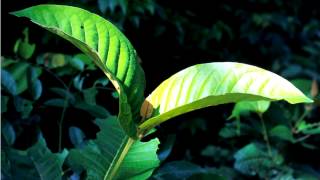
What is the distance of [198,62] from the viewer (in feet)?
7.75

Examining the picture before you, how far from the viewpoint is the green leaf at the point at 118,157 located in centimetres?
78

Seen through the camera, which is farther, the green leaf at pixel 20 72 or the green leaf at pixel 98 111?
the green leaf at pixel 20 72

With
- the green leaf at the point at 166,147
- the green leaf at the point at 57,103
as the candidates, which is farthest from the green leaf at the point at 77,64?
the green leaf at the point at 166,147

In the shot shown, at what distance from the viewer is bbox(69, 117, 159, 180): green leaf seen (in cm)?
Answer: 78

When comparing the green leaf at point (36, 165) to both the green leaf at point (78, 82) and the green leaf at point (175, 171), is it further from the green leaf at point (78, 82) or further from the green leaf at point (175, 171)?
the green leaf at point (78, 82)

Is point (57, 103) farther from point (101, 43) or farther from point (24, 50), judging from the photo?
point (101, 43)

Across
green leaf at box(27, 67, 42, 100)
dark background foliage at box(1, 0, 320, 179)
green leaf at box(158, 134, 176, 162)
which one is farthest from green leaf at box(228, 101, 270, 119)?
green leaf at box(27, 67, 42, 100)

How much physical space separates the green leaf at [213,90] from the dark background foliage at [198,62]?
15cm

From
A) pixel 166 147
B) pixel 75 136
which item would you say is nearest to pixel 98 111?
pixel 75 136

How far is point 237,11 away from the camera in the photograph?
2811mm

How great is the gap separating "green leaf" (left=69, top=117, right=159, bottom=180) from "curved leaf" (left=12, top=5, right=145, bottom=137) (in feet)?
0.31

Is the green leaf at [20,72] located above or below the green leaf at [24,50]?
below

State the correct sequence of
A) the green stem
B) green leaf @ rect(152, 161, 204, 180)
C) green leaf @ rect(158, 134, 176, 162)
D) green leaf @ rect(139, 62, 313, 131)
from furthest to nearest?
green leaf @ rect(158, 134, 176, 162) < green leaf @ rect(152, 161, 204, 180) < the green stem < green leaf @ rect(139, 62, 313, 131)

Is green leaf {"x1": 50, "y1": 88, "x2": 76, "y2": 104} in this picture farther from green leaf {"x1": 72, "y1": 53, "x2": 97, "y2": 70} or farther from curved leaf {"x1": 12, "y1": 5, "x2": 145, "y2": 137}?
curved leaf {"x1": 12, "y1": 5, "x2": 145, "y2": 137}
